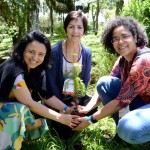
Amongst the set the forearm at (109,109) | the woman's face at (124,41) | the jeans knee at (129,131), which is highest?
the woman's face at (124,41)

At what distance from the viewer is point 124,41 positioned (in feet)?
7.94

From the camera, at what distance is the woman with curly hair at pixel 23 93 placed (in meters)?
2.27

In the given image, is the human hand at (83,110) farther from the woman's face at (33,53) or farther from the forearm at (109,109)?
the woman's face at (33,53)

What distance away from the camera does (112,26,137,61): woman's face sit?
2431mm

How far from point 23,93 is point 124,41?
100cm

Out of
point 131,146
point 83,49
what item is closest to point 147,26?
point 83,49

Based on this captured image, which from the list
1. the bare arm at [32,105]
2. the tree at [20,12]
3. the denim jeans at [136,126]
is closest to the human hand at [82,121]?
the bare arm at [32,105]

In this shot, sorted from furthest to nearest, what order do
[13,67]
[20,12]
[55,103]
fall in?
[20,12] < [55,103] < [13,67]

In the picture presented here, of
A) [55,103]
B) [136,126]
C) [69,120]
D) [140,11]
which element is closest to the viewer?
[136,126]

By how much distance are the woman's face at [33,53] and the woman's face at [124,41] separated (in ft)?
2.21

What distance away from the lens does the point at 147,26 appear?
515cm

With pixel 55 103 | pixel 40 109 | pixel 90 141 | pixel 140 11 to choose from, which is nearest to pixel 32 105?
pixel 40 109

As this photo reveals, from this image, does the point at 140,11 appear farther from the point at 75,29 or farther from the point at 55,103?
the point at 55,103

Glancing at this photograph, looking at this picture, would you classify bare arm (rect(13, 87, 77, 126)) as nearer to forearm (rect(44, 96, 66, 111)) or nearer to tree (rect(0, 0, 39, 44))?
forearm (rect(44, 96, 66, 111))
